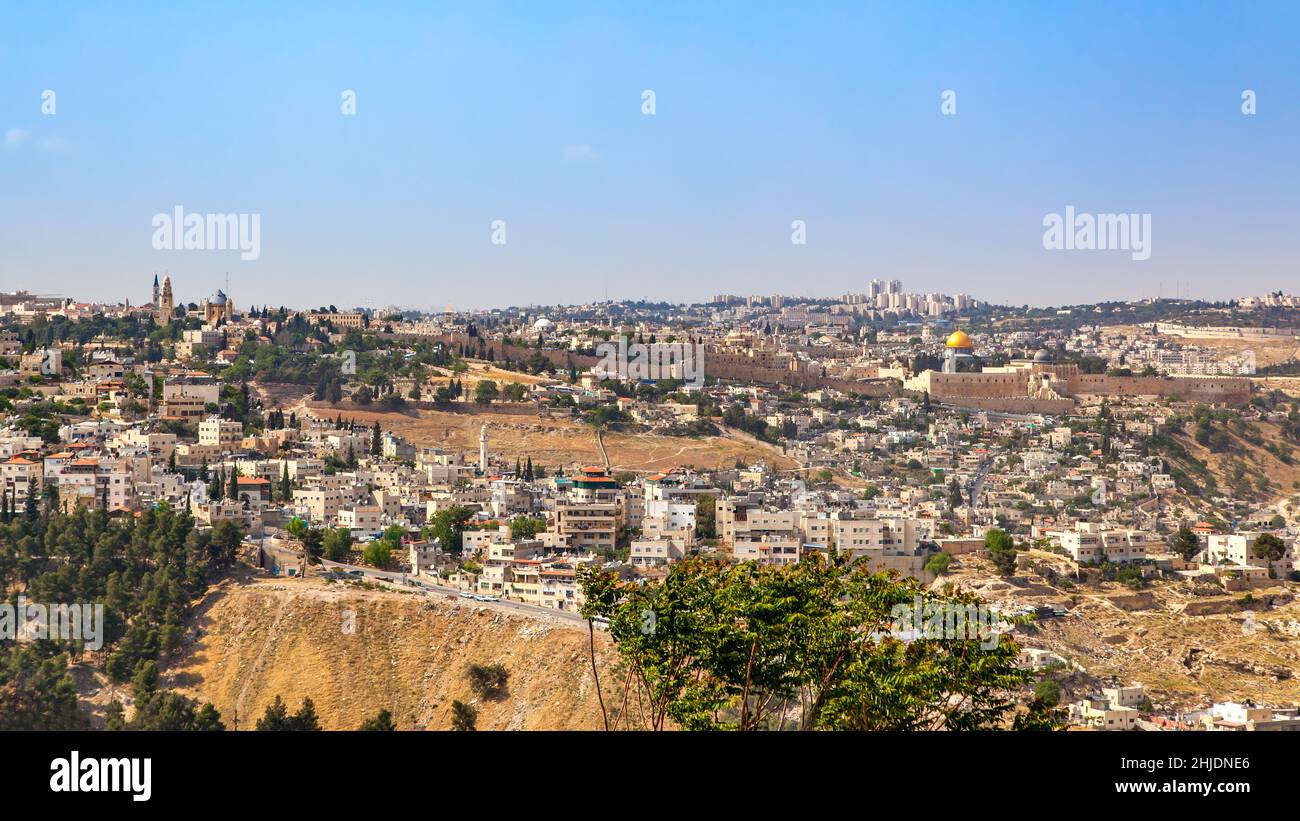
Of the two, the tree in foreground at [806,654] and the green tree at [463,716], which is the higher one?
the tree in foreground at [806,654]

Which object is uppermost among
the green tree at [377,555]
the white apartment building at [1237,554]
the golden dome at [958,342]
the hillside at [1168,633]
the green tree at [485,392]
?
the golden dome at [958,342]

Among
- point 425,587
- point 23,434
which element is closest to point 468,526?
point 425,587

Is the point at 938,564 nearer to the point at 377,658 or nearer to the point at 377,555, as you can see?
the point at 377,555

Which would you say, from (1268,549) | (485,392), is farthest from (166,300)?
(1268,549)

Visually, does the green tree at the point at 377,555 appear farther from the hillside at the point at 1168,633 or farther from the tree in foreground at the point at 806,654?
the tree in foreground at the point at 806,654

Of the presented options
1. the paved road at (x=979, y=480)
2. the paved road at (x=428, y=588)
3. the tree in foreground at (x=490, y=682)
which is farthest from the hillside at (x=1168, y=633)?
the paved road at (x=979, y=480)

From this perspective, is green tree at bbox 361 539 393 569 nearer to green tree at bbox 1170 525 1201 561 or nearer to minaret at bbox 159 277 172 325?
green tree at bbox 1170 525 1201 561
